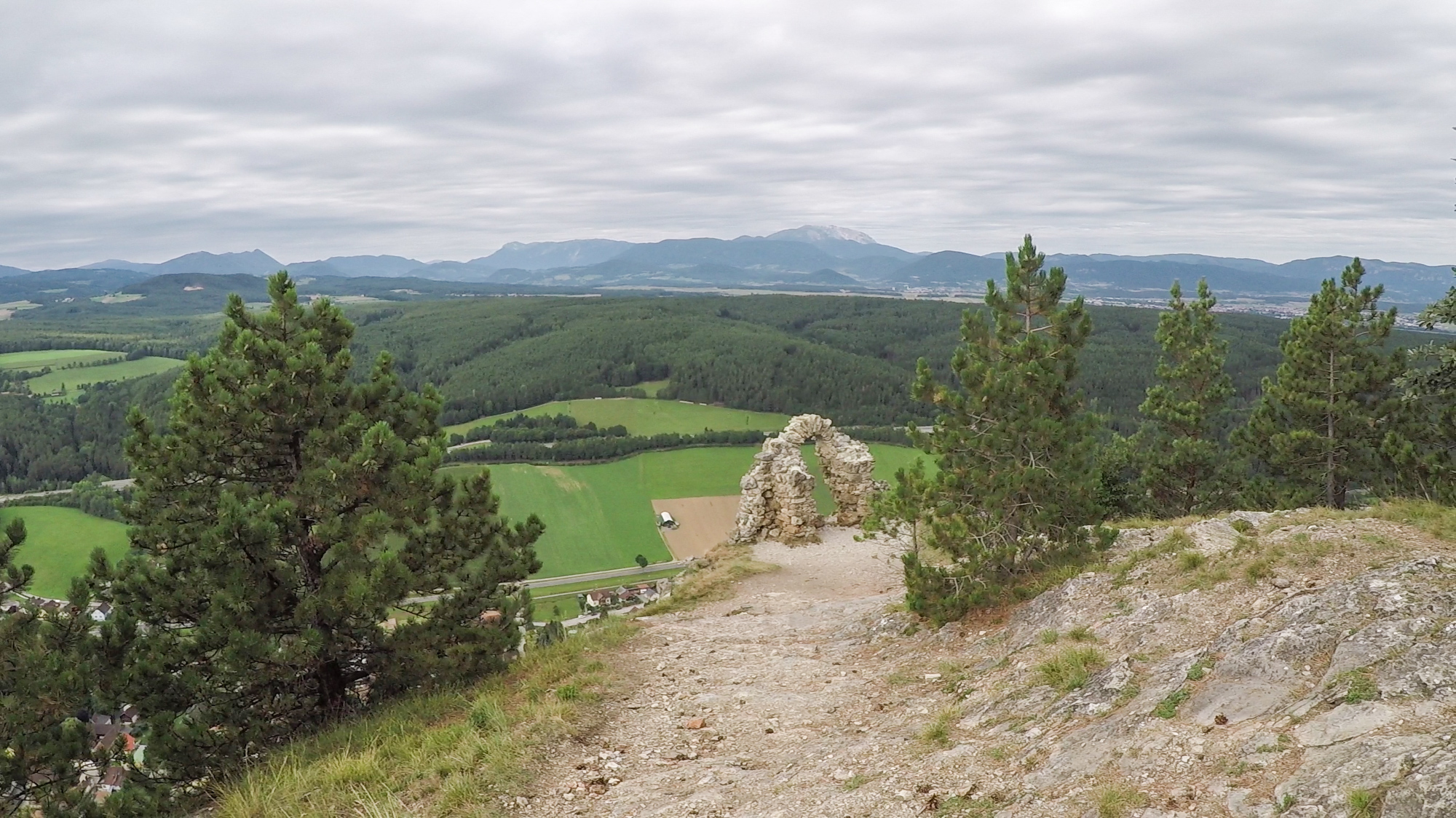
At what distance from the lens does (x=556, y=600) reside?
52.8 meters

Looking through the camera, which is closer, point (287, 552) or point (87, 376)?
point (287, 552)

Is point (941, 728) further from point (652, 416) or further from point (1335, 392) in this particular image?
point (652, 416)

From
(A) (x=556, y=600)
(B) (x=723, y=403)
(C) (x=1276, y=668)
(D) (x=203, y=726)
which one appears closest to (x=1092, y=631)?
(C) (x=1276, y=668)

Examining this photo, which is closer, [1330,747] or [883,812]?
[1330,747]

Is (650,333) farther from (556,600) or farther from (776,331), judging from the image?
(556,600)

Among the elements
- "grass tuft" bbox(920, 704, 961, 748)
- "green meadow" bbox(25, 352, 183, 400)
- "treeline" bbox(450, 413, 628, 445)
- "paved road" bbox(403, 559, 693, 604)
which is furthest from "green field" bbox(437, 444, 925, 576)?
"green meadow" bbox(25, 352, 183, 400)

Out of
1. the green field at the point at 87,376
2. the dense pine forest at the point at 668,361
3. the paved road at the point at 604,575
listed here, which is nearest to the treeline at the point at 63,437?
the dense pine forest at the point at 668,361

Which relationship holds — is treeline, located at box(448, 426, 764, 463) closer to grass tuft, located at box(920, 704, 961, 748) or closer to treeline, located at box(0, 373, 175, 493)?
treeline, located at box(0, 373, 175, 493)

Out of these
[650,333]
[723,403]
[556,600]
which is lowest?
[556,600]

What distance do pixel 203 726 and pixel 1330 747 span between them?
11750mm

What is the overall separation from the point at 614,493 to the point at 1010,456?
64004mm

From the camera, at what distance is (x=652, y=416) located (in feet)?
364

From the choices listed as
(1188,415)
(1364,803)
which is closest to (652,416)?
(1188,415)

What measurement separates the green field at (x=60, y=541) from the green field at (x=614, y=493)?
2888cm
